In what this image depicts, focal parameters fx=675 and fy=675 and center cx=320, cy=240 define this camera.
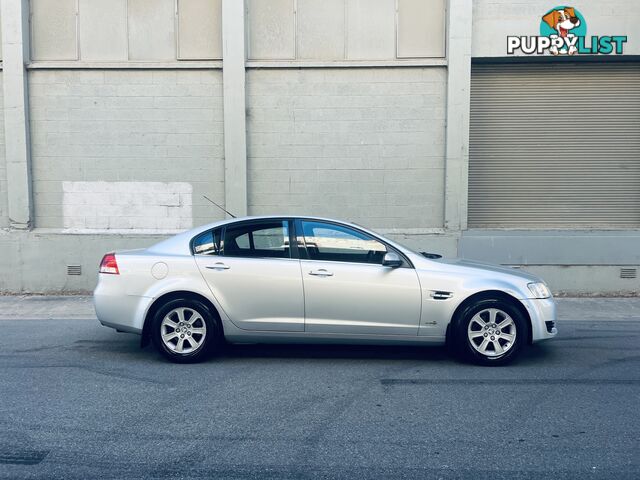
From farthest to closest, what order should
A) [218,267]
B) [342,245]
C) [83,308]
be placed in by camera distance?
[83,308], [342,245], [218,267]

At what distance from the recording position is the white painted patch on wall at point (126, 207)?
12.0 metres

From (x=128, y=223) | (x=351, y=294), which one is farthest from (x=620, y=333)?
(x=128, y=223)

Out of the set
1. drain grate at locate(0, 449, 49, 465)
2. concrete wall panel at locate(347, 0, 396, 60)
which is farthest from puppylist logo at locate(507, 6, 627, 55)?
drain grate at locate(0, 449, 49, 465)

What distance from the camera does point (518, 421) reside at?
17.2ft

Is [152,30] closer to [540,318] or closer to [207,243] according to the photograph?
[207,243]

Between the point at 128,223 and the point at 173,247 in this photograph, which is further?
the point at 128,223

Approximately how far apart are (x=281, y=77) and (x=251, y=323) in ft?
20.5

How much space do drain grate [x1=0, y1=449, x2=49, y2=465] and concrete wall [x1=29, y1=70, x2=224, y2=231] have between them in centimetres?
765

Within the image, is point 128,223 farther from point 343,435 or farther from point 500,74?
point 343,435

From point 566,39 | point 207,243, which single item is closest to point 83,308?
point 207,243

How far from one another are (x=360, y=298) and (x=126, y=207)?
6.62m

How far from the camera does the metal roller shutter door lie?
1197 cm

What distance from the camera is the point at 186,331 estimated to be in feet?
22.7

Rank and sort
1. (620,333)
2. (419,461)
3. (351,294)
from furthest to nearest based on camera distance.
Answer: (620,333), (351,294), (419,461)
